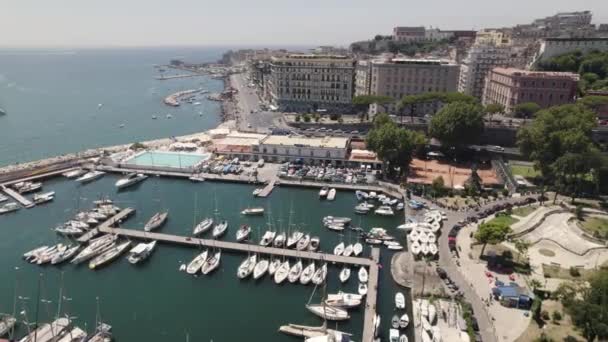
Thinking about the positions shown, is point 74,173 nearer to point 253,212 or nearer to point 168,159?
point 168,159

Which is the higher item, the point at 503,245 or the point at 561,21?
the point at 561,21

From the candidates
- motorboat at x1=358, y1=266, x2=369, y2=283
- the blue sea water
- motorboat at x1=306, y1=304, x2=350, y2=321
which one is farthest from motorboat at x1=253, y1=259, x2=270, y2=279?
the blue sea water

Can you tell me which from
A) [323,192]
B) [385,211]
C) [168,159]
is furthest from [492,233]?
[168,159]

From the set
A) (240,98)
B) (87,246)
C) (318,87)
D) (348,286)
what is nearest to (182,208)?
(87,246)

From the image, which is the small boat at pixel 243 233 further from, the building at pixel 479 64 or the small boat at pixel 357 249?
the building at pixel 479 64

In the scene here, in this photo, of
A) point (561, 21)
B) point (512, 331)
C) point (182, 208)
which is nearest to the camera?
point (512, 331)

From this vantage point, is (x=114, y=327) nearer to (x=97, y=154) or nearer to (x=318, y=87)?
(x=97, y=154)
